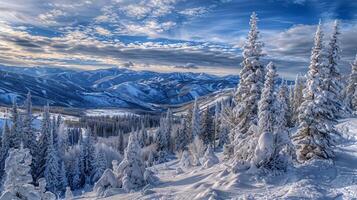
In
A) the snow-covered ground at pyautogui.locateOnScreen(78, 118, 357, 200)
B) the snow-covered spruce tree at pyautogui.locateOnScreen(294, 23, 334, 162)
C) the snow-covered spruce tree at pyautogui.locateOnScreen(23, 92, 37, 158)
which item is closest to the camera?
the snow-covered ground at pyautogui.locateOnScreen(78, 118, 357, 200)

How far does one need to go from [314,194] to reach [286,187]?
236 centimetres

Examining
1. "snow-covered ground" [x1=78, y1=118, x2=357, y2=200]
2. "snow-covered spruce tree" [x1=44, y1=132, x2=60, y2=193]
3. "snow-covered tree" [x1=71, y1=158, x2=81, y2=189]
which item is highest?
"snow-covered ground" [x1=78, y1=118, x2=357, y2=200]

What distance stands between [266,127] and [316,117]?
4.97m

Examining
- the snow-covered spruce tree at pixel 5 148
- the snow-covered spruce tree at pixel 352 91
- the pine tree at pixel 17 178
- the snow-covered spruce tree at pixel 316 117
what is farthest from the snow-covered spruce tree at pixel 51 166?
the snow-covered spruce tree at pixel 352 91

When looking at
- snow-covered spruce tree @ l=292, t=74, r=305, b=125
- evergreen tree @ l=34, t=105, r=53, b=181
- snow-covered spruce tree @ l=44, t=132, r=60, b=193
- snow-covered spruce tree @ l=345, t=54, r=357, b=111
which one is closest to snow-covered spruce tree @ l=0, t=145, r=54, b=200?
snow-covered spruce tree @ l=44, t=132, r=60, b=193

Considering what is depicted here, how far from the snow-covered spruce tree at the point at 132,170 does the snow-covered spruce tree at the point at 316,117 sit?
15.3 metres

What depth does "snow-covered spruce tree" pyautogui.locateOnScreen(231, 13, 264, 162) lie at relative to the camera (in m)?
35.4

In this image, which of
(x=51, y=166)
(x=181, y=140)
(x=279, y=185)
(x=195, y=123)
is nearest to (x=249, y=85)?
(x=279, y=185)

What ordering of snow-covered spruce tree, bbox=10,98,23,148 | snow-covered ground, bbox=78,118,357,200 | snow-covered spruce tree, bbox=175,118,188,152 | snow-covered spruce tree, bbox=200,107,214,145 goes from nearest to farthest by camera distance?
1. snow-covered ground, bbox=78,118,357,200
2. snow-covered spruce tree, bbox=10,98,23,148
3. snow-covered spruce tree, bbox=200,107,214,145
4. snow-covered spruce tree, bbox=175,118,188,152

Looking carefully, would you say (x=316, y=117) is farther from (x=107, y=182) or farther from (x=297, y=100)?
(x=297, y=100)

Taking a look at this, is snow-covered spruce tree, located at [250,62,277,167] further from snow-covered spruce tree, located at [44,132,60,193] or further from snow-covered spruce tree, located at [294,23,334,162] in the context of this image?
snow-covered spruce tree, located at [44,132,60,193]

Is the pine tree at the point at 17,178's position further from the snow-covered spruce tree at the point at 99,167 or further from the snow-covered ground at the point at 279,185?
the snow-covered spruce tree at the point at 99,167

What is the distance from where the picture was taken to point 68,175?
79.2 meters

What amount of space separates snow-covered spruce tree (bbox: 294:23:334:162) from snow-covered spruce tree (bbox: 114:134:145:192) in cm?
1531
